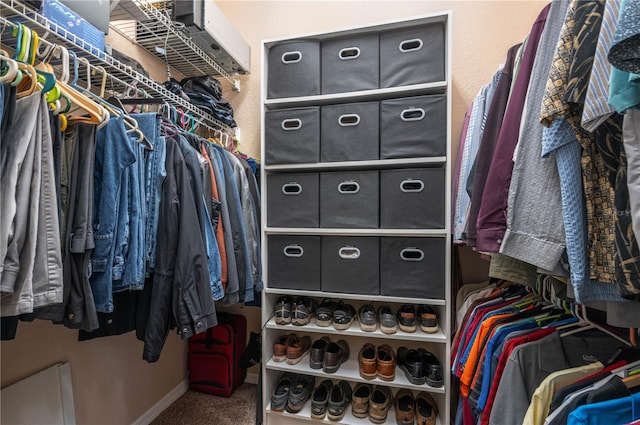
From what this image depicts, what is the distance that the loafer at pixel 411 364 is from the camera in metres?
1.31

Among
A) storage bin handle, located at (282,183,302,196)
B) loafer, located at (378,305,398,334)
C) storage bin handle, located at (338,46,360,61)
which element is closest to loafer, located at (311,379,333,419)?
loafer, located at (378,305,398,334)

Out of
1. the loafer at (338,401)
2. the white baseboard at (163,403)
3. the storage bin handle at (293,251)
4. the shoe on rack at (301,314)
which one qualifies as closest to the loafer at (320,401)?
the loafer at (338,401)

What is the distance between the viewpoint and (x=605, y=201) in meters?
0.53

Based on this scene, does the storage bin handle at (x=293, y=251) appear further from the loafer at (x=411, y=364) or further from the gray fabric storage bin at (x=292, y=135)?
the loafer at (x=411, y=364)

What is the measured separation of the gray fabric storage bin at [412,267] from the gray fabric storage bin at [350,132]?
424 mm

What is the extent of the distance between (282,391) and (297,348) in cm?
22

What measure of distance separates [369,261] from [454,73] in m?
1.15

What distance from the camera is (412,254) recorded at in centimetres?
132

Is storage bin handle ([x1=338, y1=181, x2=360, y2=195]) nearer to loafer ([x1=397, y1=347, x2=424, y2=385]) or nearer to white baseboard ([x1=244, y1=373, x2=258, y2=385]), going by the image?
loafer ([x1=397, y1=347, x2=424, y2=385])

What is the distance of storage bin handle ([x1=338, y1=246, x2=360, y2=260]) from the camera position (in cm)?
137

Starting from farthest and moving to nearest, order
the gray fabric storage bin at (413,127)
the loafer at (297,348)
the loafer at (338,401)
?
1. the loafer at (297,348)
2. the loafer at (338,401)
3. the gray fabric storage bin at (413,127)

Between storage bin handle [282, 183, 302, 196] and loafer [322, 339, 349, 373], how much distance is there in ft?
2.65

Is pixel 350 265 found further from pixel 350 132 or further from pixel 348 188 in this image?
pixel 350 132

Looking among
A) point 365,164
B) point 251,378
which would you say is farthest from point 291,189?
point 251,378
